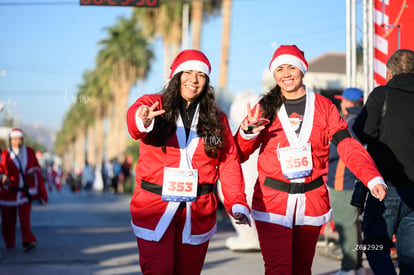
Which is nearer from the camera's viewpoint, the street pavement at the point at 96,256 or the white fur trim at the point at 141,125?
the white fur trim at the point at 141,125

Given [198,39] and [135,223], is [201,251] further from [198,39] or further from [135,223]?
[198,39]

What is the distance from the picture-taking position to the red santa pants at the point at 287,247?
4.45m

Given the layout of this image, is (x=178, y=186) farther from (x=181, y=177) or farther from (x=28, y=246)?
(x=28, y=246)

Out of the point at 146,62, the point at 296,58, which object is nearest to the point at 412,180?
the point at 296,58

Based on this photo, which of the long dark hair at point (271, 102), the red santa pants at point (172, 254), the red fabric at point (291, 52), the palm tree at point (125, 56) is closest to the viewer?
the red santa pants at point (172, 254)

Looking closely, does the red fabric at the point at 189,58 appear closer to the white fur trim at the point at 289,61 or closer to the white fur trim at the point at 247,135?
the white fur trim at the point at 247,135

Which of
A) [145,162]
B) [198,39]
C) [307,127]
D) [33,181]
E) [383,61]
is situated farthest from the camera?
[198,39]

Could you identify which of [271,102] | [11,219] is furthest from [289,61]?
[11,219]

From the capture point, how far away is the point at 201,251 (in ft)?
14.3

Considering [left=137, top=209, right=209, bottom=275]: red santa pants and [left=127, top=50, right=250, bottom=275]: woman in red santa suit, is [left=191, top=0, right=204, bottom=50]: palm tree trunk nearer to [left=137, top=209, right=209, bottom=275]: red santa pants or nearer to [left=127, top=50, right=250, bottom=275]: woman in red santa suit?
[left=127, top=50, right=250, bottom=275]: woman in red santa suit

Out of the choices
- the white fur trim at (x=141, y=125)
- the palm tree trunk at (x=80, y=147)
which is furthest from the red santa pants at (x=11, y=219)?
the palm tree trunk at (x=80, y=147)

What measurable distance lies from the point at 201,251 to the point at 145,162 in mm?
701

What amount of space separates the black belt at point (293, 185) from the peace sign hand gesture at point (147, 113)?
3.48 ft

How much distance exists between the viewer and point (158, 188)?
419 cm
